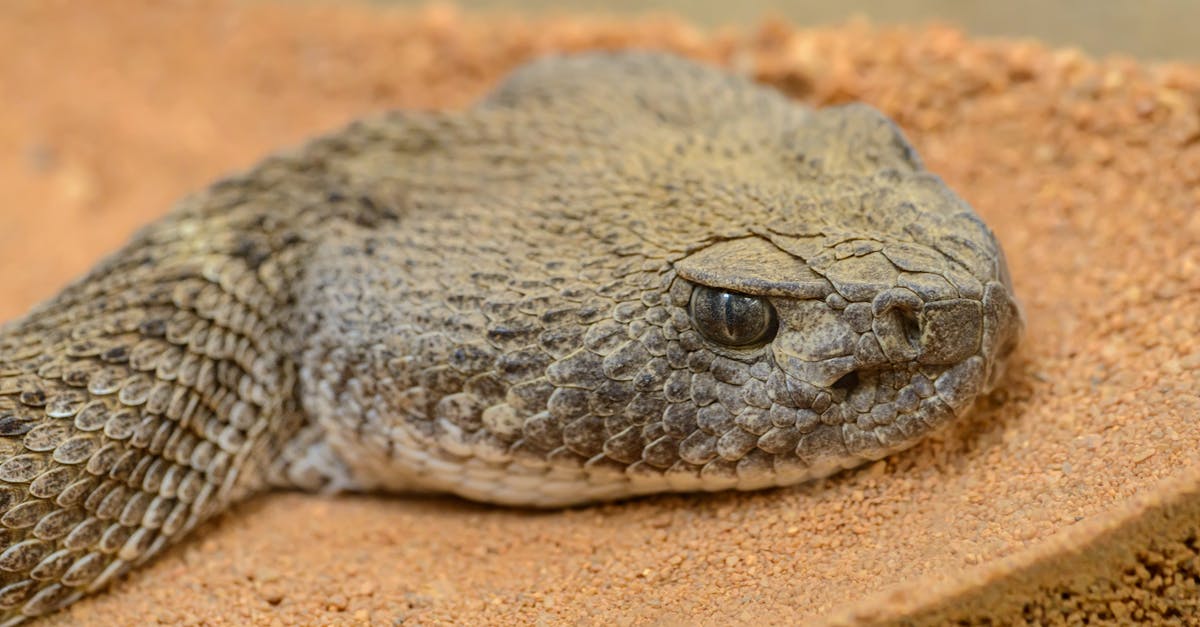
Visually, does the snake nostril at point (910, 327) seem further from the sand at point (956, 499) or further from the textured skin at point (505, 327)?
the sand at point (956, 499)

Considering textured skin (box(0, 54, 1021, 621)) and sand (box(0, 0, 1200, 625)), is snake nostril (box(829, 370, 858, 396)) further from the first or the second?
sand (box(0, 0, 1200, 625))

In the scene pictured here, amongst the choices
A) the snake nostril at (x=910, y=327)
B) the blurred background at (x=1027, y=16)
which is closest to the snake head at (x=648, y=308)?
the snake nostril at (x=910, y=327)

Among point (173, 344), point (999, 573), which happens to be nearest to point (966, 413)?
point (999, 573)

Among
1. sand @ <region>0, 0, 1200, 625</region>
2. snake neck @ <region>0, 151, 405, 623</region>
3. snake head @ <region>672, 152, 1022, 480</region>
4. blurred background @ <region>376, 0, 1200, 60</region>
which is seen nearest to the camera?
sand @ <region>0, 0, 1200, 625</region>

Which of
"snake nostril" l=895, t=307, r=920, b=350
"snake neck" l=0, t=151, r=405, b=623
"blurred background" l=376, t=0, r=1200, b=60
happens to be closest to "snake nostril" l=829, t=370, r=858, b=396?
"snake nostril" l=895, t=307, r=920, b=350

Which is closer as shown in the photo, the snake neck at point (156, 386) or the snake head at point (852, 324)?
the snake head at point (852, 324)

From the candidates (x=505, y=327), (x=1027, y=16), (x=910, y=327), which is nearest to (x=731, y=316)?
(x=910, y=327)
